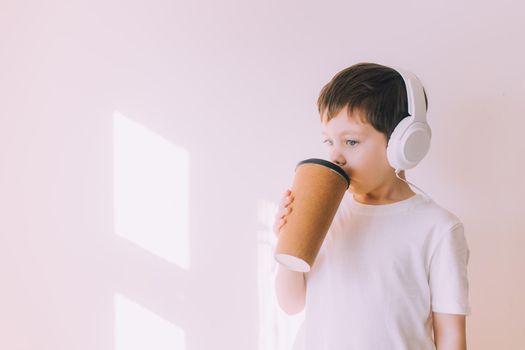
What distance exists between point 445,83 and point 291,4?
42cm

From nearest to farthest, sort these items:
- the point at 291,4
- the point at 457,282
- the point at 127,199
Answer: the point at 457,282, the point at 291,4, the point at 127,199

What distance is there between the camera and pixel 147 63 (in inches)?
55.0

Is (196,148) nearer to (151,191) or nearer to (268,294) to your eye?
(151,191)

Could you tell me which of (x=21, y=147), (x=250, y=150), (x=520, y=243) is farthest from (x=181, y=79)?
(x=520, y=243)

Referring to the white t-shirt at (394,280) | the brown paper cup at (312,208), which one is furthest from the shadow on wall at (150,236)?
the brown paper cup at (312,208)

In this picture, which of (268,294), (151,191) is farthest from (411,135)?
(151,191)

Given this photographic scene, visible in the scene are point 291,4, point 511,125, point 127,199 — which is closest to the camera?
point 511,125

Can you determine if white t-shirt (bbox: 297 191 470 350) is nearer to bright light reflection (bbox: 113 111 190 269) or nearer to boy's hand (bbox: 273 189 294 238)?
boy's hand (bbox: 273 189 294 238)

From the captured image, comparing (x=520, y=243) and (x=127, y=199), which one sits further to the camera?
(x=127, y=199)

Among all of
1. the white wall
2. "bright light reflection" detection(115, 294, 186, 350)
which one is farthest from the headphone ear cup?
"bright light reflection" detection(115, 294, 186, 350)

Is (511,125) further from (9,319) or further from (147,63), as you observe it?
(9,319)

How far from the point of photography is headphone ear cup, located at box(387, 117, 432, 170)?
87 centimetres

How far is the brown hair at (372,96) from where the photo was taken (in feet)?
3.01

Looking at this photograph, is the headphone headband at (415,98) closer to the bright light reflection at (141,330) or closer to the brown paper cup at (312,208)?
the brown paper cup at (312,208)
